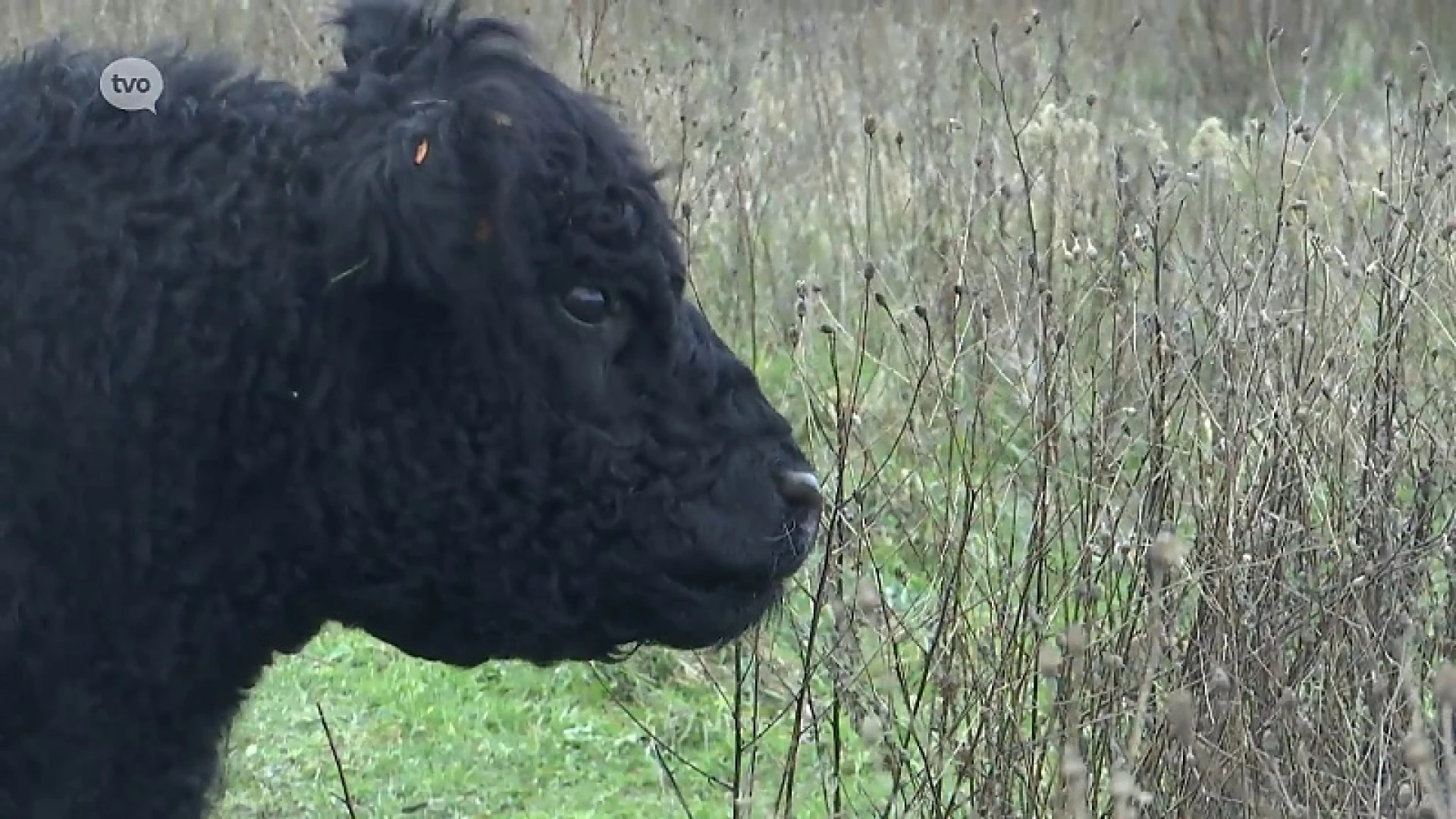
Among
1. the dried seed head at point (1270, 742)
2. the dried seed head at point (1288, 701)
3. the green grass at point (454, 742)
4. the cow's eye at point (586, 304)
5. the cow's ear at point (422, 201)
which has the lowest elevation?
the green grass at point (454, 742)

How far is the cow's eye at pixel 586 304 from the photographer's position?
99.3 inches

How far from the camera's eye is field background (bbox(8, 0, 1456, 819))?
3137 millimetres

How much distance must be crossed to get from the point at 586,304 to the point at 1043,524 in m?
0.98

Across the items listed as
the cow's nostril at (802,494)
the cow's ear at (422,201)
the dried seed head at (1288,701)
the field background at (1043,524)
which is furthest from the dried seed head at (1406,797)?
the cow's ear at (422,201)

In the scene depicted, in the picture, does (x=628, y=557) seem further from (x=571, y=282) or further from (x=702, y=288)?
(x=702, y=288)

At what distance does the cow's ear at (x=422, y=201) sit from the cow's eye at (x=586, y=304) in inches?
5.6

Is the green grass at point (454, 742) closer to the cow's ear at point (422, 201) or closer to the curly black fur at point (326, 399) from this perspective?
the curly black fur at point (326, 399)

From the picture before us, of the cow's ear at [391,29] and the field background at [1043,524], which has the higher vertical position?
the cow's ear at [391,29]

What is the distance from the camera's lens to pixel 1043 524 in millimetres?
3135

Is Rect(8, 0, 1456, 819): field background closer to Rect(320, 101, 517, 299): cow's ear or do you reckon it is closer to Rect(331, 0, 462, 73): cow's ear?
Rect(331, 0, 462, 73): cow's ear

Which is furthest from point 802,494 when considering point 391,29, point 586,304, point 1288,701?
point 391,29

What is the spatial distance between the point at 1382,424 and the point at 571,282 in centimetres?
172

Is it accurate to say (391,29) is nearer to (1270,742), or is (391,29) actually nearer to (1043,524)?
(1043,524)

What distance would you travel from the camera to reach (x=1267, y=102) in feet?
29.5
